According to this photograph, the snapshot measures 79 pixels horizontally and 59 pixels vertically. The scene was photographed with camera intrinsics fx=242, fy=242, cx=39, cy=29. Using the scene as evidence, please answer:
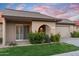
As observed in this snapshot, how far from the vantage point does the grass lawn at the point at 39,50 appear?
13594 millimetres

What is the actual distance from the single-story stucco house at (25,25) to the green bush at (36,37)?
0.44m

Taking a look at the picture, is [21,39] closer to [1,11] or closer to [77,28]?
[1,11]

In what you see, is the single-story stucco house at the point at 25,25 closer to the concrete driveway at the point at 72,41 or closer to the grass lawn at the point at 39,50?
the concrete driveway at the point at 72,41

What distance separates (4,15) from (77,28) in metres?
4.93

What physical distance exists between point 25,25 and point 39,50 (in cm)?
401

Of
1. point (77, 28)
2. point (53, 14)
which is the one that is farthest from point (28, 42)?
point (77, 28)

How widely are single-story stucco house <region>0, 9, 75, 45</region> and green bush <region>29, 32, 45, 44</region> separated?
1.46ft

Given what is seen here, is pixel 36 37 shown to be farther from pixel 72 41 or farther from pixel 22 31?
pixel 72 41

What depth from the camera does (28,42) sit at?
55.0 ft

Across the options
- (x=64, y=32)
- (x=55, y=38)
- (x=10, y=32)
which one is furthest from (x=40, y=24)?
(x=10, y=32)

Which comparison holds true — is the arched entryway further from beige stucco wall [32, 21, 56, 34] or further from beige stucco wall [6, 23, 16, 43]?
beige stucco wall [6, 23, 16, 43]

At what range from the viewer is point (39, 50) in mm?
14367

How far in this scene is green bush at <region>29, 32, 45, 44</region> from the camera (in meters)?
16.6

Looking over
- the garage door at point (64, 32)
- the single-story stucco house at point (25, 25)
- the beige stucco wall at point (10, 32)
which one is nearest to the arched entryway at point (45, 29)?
the single-story stucco house at point (25, 25)
